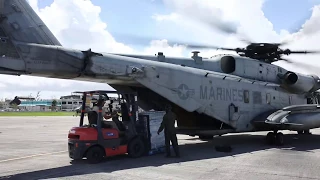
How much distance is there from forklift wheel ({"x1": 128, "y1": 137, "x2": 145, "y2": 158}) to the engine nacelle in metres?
8.56

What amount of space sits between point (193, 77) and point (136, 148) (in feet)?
12.2

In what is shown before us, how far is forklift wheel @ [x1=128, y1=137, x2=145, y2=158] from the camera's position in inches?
406

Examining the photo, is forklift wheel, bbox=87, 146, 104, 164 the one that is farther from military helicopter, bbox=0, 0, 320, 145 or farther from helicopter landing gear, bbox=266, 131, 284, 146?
helicopter landing gear, bbox=266, 131, 284, 146

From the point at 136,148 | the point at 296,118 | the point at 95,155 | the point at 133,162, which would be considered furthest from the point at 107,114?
the point at 296,118

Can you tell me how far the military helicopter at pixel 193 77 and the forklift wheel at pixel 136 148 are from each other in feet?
6.43

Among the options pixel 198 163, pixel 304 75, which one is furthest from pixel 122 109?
pixel 304 75

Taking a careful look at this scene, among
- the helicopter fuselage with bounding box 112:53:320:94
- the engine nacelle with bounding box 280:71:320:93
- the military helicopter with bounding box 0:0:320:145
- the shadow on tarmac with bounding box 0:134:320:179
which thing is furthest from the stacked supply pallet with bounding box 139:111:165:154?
the engine nacelle with bounding box 280:71:320:93

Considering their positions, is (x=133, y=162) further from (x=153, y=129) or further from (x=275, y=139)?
(x=275, y=139)

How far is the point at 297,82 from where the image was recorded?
15.5 metres

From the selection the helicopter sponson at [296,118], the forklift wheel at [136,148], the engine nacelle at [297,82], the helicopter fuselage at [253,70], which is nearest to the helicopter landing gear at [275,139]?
the helicopter sponson at [296,118]

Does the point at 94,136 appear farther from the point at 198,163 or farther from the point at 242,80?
the point at 242,80

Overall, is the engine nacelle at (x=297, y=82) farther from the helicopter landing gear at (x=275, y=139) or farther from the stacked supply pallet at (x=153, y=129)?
the stacked supply pallet at (x=153, y=129)

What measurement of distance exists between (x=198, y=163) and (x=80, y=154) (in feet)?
11.0

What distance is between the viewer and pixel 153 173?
8.10 meters
